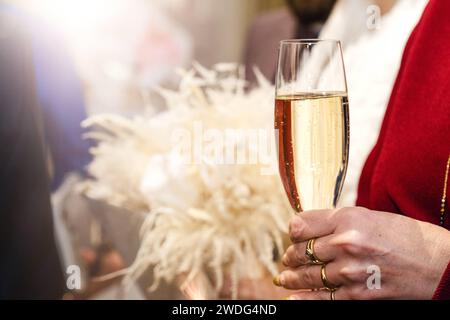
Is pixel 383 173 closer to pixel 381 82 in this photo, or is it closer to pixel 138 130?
pixel 381 82

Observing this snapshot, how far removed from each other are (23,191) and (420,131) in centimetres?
73

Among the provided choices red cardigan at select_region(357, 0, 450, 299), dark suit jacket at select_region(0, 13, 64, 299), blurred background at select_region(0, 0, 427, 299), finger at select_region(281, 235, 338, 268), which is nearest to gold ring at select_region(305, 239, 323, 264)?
finger at select_region(281, 235, 338, 268)

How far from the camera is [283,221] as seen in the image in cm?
83

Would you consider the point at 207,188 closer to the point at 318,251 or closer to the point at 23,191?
the point at 318,251

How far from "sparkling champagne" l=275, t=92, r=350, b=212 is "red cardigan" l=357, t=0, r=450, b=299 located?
13 centimetres

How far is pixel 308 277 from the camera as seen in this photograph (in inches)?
23.6

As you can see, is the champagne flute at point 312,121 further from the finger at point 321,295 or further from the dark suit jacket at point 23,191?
the dark suit jacket at point 23,191

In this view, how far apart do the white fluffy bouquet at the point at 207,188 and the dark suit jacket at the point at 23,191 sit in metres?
0.25

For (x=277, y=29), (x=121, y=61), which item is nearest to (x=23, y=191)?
(x=121, y=61)

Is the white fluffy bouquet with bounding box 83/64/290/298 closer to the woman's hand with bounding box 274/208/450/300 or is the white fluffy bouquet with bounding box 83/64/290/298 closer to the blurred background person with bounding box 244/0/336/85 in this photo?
the woman's hand with bounding box 274/208/450/300

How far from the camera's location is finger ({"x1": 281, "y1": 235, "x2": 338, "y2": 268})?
0.58 meters

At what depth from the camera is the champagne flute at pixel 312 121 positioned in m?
0.57
